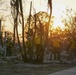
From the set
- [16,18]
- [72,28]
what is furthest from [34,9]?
[72,28]

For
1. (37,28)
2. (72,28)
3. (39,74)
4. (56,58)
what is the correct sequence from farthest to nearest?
1. (72,28)
2. (56,58)
3. (37,28)
4. (39,74)

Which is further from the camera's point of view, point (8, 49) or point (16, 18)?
point (8, 49)

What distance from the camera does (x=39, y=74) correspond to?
57.5ft

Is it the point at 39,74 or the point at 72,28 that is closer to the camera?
the point at 39,74

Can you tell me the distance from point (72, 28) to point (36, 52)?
3580 centimetres

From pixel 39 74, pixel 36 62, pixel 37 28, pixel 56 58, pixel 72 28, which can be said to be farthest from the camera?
pixel 72 28

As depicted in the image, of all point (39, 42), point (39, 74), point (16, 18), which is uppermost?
point (16, 18)

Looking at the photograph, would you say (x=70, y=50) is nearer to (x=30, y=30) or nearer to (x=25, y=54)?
(x=30, y=30)

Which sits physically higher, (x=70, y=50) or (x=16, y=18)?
(x=16, y=18)

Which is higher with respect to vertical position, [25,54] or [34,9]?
[34,9]

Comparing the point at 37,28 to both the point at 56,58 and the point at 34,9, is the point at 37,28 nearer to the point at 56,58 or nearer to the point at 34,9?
the point at 34,9

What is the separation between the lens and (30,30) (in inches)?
1157

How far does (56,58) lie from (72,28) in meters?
29.7

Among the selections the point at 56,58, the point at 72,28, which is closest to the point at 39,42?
the point at 56,58
